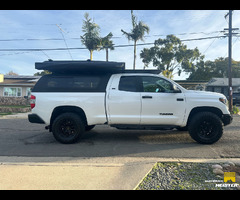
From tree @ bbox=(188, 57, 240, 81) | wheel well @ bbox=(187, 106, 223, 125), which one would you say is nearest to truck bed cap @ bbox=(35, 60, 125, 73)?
wheel well @ bbox=(187, 106, 223, 125)

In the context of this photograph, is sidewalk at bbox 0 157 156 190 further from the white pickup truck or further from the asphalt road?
Result: the white pickup truck

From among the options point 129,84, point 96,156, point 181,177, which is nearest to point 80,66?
point 129,84

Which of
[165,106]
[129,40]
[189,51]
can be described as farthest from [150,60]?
[165,106]

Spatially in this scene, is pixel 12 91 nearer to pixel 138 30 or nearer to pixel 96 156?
pixel 138 30

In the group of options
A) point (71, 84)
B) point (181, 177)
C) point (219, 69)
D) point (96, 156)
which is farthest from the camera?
point (219, 69)

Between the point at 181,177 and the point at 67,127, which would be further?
the point at 67,127

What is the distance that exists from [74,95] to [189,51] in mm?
31040

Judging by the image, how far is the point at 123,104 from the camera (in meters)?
4.48

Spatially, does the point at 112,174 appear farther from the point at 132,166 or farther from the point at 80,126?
the point at 80,126

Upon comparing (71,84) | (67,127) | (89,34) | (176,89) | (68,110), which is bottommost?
(67,127)

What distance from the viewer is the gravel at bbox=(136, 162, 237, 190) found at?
8.27 feet

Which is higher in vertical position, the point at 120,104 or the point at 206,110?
the point at 120,104

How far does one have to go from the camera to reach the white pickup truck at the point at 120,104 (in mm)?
4434

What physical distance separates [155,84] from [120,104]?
1.16 m
